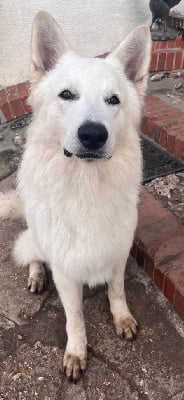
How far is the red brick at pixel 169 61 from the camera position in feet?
14.9

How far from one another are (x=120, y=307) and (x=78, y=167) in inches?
35.7

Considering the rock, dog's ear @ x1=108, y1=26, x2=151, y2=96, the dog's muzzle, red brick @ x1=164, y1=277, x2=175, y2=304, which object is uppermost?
dog's ear @ x1=108, y1=26, x2=151, y2=96

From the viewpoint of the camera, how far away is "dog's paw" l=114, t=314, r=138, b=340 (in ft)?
7.34

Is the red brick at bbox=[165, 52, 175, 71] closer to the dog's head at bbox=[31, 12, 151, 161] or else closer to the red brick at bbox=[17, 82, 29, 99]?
the red brick at bbox=[17, 82, 29, 99]

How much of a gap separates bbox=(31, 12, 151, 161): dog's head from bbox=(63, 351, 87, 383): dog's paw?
3.46ft

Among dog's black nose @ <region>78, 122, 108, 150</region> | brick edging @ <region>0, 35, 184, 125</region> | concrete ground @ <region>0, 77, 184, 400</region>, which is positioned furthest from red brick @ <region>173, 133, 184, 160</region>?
dog's black nose @ <region>78, 122, 108, 150</region>

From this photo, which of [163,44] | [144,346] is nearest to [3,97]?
[163,44]

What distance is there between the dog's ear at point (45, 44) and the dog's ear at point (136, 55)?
264 mm

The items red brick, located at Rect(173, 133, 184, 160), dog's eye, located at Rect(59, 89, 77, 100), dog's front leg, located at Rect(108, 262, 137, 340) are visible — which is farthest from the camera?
red brick, located at Rect(173, 133, 184, 160)

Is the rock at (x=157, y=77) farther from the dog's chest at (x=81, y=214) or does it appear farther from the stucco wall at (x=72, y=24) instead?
the dog's chest at (x=81, y=214)

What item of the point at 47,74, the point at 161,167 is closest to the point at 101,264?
the point at 47,74

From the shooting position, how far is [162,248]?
254 cm

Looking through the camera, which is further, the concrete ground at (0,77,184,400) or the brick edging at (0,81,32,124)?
the brick edging at (0,81,32,124)

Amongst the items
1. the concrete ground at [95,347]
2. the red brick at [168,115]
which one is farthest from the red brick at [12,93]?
the concrete ground at [95,347]
